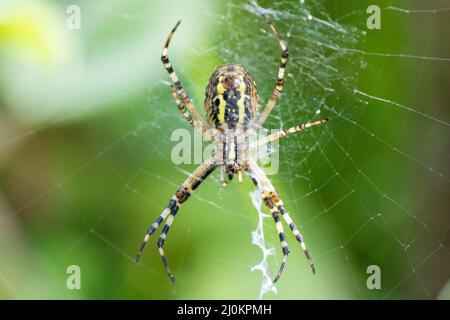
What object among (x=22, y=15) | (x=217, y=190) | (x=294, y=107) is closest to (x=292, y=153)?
(x=294, y=107)

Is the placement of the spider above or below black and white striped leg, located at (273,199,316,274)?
above

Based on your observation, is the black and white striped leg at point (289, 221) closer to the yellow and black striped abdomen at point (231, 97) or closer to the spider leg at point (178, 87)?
the yellow and black striped abdomen at point (231, 97)

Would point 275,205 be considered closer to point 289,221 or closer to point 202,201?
point 289,221

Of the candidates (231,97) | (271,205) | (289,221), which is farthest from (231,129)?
(289,221)

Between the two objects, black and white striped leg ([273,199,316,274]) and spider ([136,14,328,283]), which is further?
black and white striped leg ([273,199,316,274])

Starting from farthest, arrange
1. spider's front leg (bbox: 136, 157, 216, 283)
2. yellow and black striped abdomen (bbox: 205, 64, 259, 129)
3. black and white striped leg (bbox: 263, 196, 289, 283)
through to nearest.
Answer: spider's front leg (bbox: 136, 157, 216, 283), black and white striped leg (bbox: 263, 196, 289, 283), yellow and black striped abdomen (bbox: 205, 64, 259, 129)

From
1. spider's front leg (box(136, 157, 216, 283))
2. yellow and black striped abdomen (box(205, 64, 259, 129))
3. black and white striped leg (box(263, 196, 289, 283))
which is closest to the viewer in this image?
yellow and black striped abdomen (box(205, 64, 259, 129))

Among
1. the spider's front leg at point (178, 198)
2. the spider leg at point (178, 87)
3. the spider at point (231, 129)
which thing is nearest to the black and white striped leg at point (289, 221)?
the spider at point (231, 129)

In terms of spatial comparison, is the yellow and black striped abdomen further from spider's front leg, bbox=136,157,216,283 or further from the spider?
spider's front leg, bbox=136,157,216,283

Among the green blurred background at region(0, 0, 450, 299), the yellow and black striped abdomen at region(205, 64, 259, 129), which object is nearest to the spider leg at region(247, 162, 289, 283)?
the green blurred background at region(0, 0, 450, 299)
